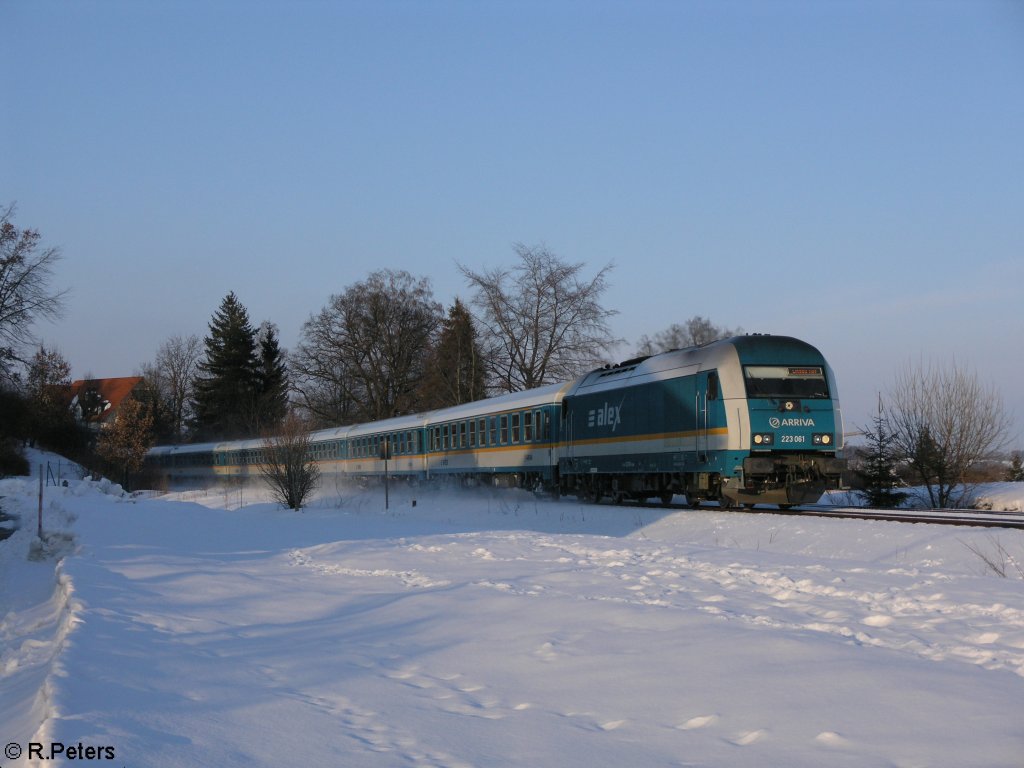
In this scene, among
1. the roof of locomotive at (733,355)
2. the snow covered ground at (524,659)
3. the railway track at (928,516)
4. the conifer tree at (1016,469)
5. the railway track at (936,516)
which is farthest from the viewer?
the conifer tree at (1016,469)

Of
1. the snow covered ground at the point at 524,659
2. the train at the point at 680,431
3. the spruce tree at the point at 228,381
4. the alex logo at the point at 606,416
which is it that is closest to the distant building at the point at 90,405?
the spruce tree at the point at 228,381

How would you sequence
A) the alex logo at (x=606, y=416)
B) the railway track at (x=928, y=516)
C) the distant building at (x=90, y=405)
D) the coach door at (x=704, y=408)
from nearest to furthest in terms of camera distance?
the railway track at (x=928, y=516), the coach door at (x=704, y=408), the alex logo at (x=606, y=416), the distant building at (x=90, y=405)

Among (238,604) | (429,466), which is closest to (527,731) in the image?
(238,604)

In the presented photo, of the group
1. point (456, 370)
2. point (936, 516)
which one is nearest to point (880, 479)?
point (936, 516)

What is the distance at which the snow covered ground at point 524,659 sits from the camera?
4730 millimetres

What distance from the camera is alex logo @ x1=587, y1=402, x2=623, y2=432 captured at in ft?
79.1

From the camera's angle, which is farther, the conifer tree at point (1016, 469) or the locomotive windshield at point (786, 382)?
the conifer tree at point (1016, 469)

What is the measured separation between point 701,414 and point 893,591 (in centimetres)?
1120

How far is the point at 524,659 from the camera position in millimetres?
6613

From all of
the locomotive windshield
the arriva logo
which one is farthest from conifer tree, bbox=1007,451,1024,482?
the arriva logo

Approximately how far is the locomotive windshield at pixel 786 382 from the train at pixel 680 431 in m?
0.02

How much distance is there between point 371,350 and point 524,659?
2261 inches

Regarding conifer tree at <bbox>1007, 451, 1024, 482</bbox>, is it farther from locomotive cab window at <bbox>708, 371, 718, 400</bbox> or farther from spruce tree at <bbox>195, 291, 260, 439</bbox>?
spruce tree at <bbox>195, 291, 260, 439</bbox>

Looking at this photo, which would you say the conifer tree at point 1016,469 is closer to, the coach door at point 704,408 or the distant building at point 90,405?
the coach door at point 704,408
